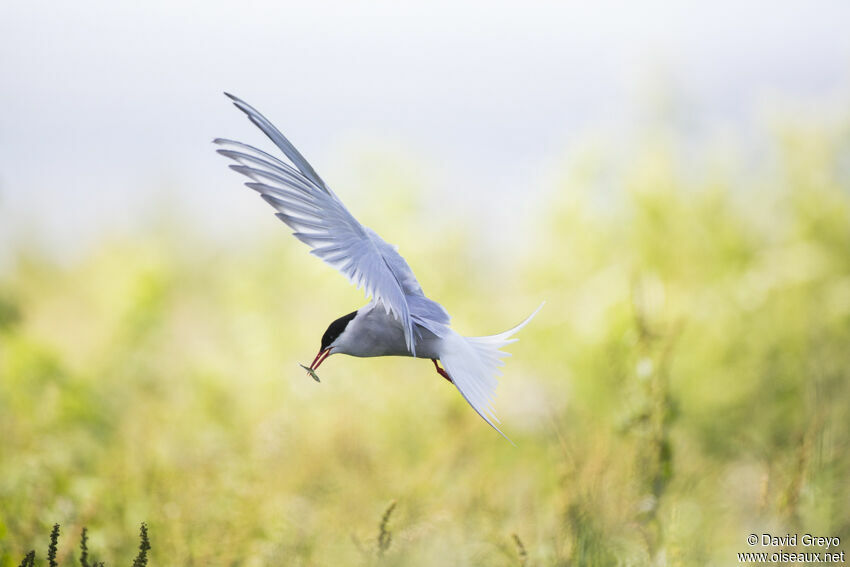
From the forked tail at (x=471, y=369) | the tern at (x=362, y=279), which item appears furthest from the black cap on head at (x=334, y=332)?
the forked tail at (x=471, y=369)

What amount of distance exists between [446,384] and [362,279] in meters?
1.81

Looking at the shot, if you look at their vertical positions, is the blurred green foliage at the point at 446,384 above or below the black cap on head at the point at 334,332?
above

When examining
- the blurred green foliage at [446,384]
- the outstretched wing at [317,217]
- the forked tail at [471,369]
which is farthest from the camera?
the blurred green foliage at [446,384]

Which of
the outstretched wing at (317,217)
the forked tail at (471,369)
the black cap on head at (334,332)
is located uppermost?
the outstretched wing at (317,217)

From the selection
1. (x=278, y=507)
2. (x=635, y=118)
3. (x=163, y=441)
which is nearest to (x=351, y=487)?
(x=278, y=507)

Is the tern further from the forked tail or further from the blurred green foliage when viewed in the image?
the blurred green foliage

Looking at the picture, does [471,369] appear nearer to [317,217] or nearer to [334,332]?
[334,332]

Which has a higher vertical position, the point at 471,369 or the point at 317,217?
the point at 317,217

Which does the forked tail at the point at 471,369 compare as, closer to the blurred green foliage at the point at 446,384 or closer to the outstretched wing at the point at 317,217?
the outstretched wing at the point at 317,217

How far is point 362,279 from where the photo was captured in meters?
0.88

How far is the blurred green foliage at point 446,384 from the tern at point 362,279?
499 mm

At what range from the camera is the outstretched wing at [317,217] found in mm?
804

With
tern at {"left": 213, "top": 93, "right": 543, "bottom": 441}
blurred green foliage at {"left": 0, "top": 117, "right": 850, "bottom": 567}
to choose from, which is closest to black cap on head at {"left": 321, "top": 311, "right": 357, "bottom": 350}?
tern at {"left": 213, "top": 93, "right": 543, "bottom": 441}

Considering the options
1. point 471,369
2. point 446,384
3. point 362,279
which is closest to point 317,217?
point 362,279
